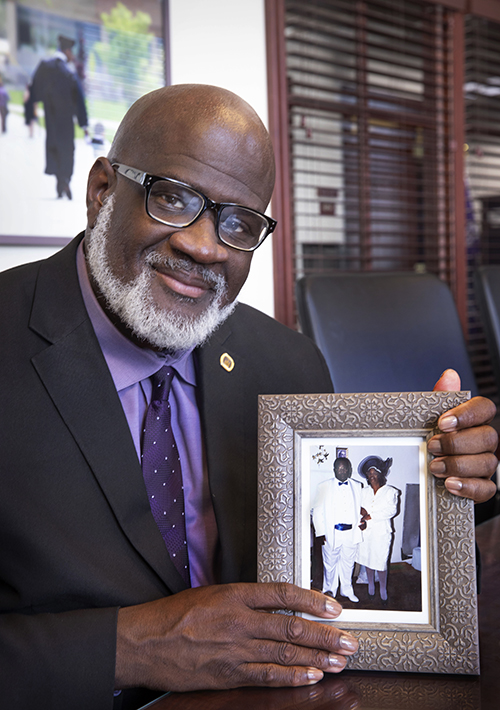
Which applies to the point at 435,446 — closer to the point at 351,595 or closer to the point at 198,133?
the point at 351,595

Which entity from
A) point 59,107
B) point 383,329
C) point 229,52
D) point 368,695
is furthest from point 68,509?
point 229,52

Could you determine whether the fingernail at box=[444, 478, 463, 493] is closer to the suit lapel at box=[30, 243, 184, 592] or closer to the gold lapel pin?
the suit lapel at box=[30, 243, 184, 592]

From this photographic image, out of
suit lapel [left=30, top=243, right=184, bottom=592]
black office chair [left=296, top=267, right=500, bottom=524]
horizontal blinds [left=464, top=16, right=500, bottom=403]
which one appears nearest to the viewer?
suit lapel [left=30, top=243, right=184, bottom=592]

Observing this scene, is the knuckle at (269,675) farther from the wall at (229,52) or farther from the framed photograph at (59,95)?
the wall at (229,52)

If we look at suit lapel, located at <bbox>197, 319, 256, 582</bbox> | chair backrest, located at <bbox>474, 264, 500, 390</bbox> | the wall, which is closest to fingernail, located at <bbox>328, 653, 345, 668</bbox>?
suit lapel, located at <bbox>197, 319, 256, 582</bbox>

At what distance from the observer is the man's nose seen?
1039 mm

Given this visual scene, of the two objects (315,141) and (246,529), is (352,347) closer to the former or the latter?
(246,529)

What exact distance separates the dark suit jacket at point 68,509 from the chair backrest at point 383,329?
2.19 ft

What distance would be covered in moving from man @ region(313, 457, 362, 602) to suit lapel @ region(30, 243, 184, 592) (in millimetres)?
273

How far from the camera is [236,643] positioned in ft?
2.55

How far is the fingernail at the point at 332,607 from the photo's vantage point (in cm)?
77

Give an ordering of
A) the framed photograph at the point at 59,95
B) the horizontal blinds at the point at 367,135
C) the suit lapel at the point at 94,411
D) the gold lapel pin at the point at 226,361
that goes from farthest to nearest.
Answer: the horizontal blinds at the point at 367,135, the framed photograph at the point at 59,95, the gold lapel pin at the point at 226,361, the suit lapel at the point at 94,411

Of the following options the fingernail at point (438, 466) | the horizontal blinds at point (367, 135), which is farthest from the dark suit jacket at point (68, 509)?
the horizontal blinds at point (367, 135)

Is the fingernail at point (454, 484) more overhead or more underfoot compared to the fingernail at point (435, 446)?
more underfoot
